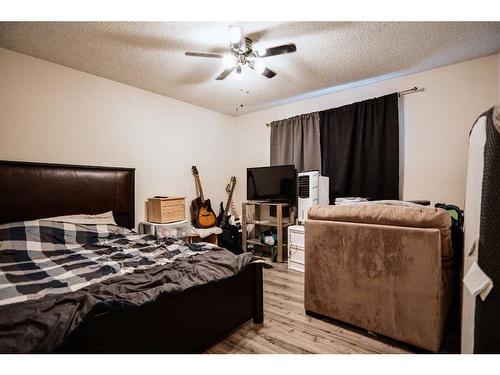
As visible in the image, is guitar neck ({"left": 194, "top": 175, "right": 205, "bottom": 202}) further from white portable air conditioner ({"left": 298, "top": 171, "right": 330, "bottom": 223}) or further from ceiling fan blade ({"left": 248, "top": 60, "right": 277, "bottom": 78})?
ceiling fan blade ({"left": 248, "top": 60, "right": 277, "bottom": 78})

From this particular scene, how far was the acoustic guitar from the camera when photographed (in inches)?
151

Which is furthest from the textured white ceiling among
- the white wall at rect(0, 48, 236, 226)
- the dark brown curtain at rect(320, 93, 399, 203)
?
the dark brown curtain at rect(320, 93, 399, 203)

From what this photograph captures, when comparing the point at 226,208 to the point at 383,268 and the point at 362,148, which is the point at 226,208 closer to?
the point at 362,148

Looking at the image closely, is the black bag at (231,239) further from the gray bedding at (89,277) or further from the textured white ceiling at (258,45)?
the textured white ceiling at (258,45)

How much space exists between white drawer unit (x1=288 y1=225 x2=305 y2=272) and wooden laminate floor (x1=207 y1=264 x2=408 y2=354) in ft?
3.29

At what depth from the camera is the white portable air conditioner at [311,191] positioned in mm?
3338

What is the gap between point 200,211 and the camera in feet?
12.7

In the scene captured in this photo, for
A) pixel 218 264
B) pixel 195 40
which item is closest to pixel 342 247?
pixel 218 264

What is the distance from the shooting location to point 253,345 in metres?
1.67

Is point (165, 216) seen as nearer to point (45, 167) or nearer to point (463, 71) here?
point (45, 167)

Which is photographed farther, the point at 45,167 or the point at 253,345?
the point at 45,167

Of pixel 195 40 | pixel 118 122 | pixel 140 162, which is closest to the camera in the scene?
pixel 195 40

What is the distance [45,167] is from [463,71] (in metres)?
4.60

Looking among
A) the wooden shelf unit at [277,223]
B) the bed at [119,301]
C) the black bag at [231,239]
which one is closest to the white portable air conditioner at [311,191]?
the wooden shelf unit at [277,223]
